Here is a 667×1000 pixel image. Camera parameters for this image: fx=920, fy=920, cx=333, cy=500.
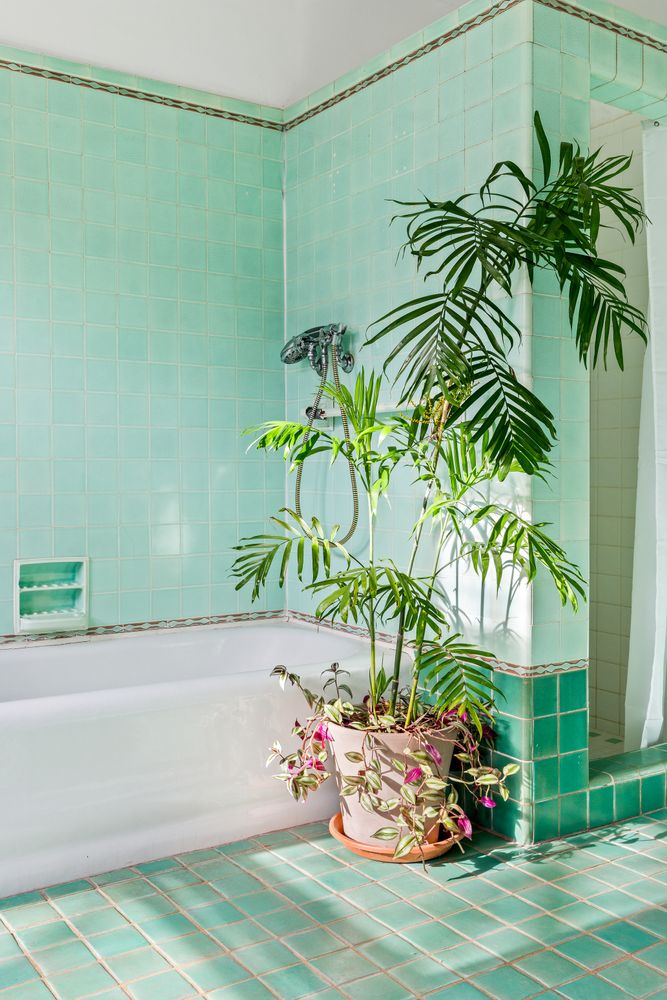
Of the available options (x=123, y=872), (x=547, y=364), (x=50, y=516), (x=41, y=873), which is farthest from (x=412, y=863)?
(x=50, y=516)

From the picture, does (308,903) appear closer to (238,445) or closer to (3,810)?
(3,810)

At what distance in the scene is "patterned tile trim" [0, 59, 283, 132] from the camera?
300 centimetres

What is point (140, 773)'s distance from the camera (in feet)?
7.77

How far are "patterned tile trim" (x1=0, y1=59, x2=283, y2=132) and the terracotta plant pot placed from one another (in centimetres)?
225

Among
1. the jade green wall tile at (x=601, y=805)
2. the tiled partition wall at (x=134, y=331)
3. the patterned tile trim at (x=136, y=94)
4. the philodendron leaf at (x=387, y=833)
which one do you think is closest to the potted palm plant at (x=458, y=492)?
the philodendron leaf at (x=387, y=833)

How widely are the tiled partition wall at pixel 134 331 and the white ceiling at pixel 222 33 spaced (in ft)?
0.33

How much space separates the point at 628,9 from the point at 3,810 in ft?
9.03

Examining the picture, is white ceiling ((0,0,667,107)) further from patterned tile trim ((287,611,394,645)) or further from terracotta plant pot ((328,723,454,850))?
terracotta plant pot ((328,723,454,850))

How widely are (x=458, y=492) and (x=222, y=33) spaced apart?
175cm

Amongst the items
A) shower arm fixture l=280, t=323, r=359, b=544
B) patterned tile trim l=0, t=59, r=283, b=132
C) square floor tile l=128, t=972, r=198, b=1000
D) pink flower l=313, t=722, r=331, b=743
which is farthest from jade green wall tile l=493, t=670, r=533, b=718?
patterned tile trim l=0, t=59, r=283, b=132

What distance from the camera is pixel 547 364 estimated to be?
250 centimetres

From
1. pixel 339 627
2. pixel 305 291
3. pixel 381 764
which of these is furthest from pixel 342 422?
pixel 381 764

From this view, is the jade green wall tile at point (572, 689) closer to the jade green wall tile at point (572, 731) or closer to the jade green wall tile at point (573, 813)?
the jade green wall tile at point (572, 731)

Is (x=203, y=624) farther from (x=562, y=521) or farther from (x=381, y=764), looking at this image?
(x=562, y=521)
